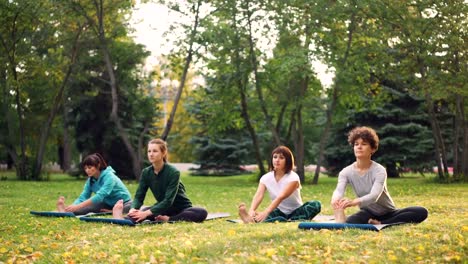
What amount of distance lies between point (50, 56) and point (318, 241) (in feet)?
90.2

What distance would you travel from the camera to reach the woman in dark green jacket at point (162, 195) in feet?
33.1

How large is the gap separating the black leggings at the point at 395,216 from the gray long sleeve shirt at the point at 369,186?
9 centimetres

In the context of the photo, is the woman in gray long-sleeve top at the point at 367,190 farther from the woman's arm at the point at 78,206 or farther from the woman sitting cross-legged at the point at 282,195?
the woman's arm at the point at 78,206

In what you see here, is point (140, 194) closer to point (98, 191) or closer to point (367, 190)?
point (98, 191)

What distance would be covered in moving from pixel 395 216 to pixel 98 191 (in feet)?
17.6

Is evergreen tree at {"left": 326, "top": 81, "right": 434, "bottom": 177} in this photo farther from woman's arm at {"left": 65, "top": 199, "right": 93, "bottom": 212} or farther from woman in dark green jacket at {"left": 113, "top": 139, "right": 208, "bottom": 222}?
woman in dark green jacket at {"left": 113, "top": 139, "right": 208, "bottom": 222}

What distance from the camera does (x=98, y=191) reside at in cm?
1190

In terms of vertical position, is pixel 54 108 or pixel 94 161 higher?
pixel 54 108

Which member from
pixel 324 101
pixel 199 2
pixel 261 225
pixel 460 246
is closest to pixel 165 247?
pixel 261 225

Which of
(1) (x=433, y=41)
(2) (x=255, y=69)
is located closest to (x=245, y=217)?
(1) (x=433, y=41)

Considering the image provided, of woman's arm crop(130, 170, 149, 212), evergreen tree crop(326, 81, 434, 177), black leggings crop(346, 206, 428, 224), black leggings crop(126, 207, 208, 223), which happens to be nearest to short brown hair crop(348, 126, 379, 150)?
black leggings crop(346, 206, 428, 224)

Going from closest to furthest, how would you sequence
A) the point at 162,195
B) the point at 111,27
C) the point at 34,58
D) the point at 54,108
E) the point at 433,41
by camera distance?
the point at 162,195, the point at 433,41, the point at 111,27, the point at 34,58, the point at 54,108

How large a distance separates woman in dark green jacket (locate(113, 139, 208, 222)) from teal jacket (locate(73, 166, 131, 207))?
1.10m

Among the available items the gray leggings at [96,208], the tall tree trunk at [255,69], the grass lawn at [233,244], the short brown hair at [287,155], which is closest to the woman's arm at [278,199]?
the short brown hair at [287,155]
